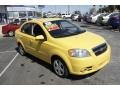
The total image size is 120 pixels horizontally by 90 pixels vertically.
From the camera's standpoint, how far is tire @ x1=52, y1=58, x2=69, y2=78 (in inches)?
243

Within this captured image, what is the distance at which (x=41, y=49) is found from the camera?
7.15 m

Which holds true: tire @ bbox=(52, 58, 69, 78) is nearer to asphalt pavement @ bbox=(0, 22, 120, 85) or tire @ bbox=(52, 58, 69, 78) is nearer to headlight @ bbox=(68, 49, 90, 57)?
asphalt pavement @ bbox=(0, 22, 120, 85)

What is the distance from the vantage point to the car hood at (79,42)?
591 cm

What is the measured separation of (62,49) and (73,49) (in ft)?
1.14

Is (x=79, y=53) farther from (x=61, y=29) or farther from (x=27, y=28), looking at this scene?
(x=27, y=28)

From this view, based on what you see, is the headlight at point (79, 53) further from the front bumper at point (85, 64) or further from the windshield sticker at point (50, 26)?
the windshield sticker at point (50, 26)

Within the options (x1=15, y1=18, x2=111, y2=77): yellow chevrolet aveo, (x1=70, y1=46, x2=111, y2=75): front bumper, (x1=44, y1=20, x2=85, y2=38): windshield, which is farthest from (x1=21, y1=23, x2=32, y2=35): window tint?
(x1=70, y1=46, x2=111, y2=75): front bumper

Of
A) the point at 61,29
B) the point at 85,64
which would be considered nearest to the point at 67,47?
the point at 85,64

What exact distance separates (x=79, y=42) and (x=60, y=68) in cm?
98

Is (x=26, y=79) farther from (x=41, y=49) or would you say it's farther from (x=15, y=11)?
(x=15, y=11)

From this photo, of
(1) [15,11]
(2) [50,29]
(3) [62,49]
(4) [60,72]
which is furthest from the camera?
(1) [15,11]

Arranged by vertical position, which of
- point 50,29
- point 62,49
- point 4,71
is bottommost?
point 4,71

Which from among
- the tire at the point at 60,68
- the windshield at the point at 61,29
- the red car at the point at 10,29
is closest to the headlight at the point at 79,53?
the tire at the point at 60,68
